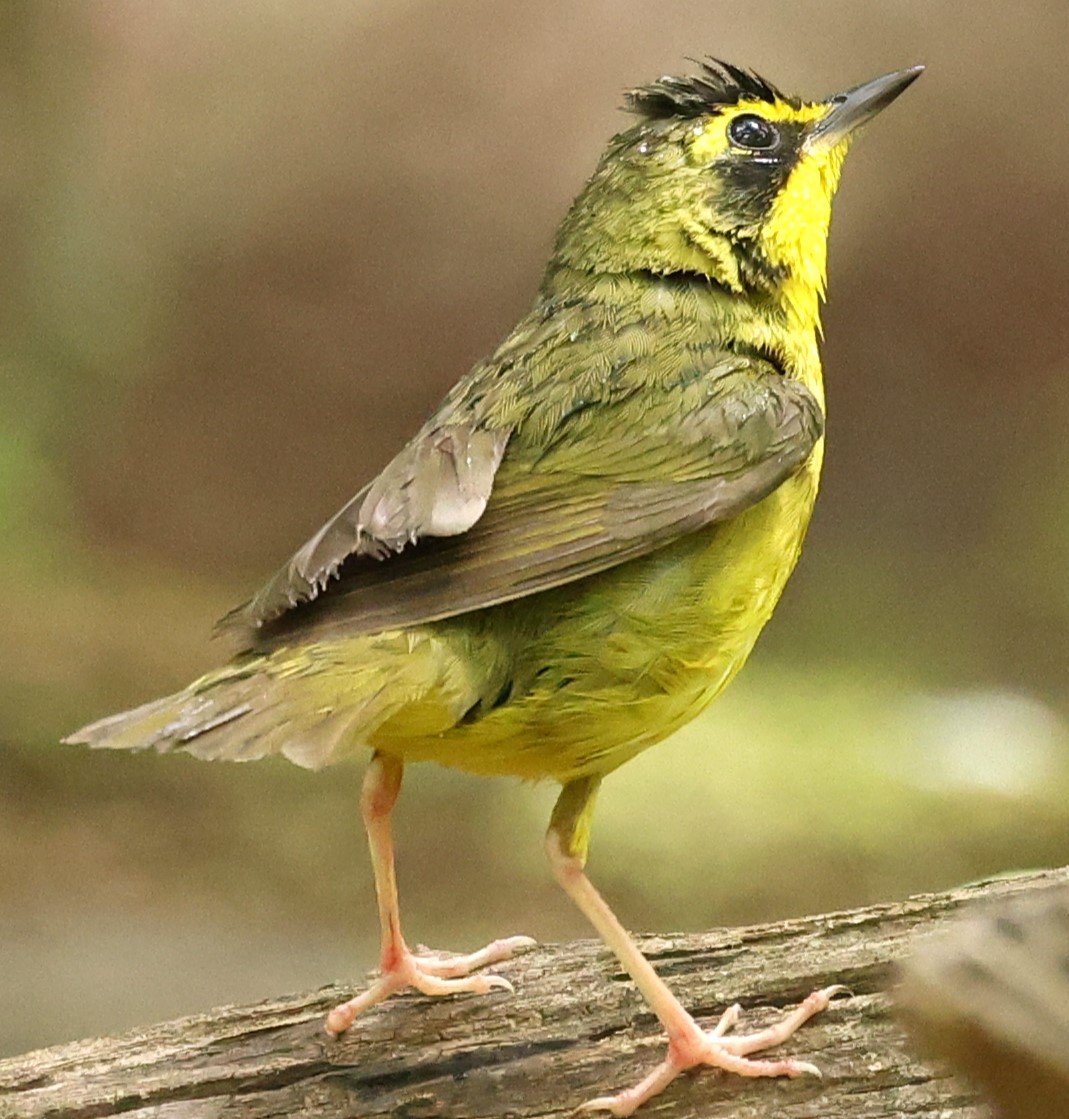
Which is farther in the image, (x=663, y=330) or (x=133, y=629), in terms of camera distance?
(x=133, y=629)

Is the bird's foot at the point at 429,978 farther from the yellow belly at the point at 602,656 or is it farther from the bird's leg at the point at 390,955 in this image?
the yellow belly at the point at 602,656

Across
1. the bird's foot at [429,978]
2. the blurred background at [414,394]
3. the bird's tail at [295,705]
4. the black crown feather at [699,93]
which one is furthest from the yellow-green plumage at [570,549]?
the blurred background at [414,394]

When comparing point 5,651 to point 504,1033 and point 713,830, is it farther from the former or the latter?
point 504,1033

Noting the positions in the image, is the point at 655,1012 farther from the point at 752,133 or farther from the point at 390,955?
the point at 752,133

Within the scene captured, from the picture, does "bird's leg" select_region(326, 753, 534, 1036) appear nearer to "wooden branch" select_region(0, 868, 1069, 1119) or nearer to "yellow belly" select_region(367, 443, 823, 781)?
"wooden branch" select_region(0, 868, 1069, 1119)

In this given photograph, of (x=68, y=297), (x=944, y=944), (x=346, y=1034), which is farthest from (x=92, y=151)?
(x=944, y=944)

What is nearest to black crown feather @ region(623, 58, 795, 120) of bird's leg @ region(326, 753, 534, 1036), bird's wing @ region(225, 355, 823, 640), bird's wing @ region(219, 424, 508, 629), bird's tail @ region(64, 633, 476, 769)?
bird's wing @ region(225, 355, 823, 640)
